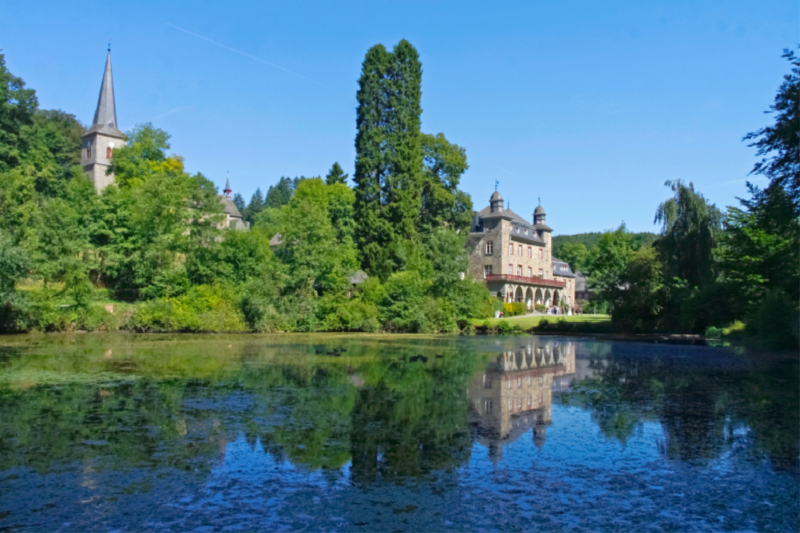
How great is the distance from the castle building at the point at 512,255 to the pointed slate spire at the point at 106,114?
123 ft

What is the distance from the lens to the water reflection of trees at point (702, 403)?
28.9ft

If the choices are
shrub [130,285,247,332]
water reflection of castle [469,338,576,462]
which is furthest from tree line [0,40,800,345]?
water reflection of castle [469,338,576,462]

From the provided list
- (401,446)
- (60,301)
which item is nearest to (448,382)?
(401,446)

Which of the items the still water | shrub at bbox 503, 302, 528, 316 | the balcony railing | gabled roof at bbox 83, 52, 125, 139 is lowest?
the still water

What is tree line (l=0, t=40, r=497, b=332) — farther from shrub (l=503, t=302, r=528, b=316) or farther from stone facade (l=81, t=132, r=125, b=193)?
stone facade (l=81, t=132, r=125, b=193)

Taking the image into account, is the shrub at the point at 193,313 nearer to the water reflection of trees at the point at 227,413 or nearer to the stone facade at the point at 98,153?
the water reflection of trees at the point at 227,413

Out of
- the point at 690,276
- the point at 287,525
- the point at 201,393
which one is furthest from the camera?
the point at 690,276

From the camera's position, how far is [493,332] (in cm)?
4222

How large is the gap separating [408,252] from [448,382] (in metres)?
29.1

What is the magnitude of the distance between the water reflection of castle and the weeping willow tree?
18.9m

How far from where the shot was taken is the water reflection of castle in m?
9.29

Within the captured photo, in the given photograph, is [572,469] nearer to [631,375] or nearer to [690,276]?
[631,375]

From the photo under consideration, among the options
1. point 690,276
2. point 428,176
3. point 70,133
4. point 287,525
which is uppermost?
point 70,133

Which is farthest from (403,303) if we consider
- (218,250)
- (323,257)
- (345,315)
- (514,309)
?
(514,309)
